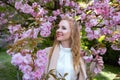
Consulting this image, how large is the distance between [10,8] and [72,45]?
259cm

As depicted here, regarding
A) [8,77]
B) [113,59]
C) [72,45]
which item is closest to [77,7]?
[72,45]

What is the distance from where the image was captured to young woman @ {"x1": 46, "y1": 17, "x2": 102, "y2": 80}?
3.90 meters

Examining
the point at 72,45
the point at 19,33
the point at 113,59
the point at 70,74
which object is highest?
the point at 19,33

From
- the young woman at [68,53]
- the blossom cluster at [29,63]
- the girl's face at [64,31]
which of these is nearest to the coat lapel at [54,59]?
the young woman at [68,53]

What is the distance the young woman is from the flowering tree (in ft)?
0.51

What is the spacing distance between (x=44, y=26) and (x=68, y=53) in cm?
68

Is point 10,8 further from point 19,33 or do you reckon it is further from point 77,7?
point 19,33

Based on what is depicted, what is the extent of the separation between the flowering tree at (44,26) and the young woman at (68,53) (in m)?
0.16

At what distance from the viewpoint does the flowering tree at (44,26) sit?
2.39 metres

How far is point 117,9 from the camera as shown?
4980mm

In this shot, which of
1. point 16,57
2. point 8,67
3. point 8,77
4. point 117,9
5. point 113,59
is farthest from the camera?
point 113,59

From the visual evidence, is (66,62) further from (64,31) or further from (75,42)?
(64,31)

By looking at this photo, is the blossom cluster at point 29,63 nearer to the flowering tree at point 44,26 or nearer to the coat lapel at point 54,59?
the flowering tree at point 44,26

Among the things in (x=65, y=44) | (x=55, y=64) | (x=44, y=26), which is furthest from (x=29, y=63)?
(x=65, y=44)
